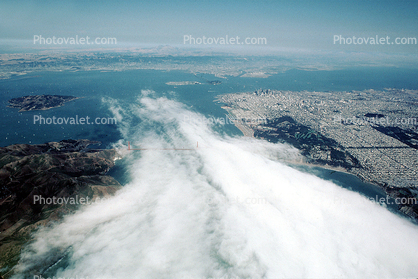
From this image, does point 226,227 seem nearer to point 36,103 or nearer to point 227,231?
point 227,231

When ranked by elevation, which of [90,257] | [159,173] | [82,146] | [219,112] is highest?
[219,112]

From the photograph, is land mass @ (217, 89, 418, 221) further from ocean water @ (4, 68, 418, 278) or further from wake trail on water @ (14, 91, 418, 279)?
wake trail on water @ (14, 91, 418, 279)

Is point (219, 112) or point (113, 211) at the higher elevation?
point (219, 112)

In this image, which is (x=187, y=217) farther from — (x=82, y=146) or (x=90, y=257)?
(x=82, y=146)

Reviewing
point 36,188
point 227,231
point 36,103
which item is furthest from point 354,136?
point 36,103

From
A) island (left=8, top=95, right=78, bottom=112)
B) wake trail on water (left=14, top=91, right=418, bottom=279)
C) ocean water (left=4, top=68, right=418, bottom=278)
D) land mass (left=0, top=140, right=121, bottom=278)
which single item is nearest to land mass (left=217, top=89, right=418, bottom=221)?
ocean water (left=4, top=68, right=418, bottom=278)

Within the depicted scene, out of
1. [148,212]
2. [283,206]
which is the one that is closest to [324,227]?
[283,206]
